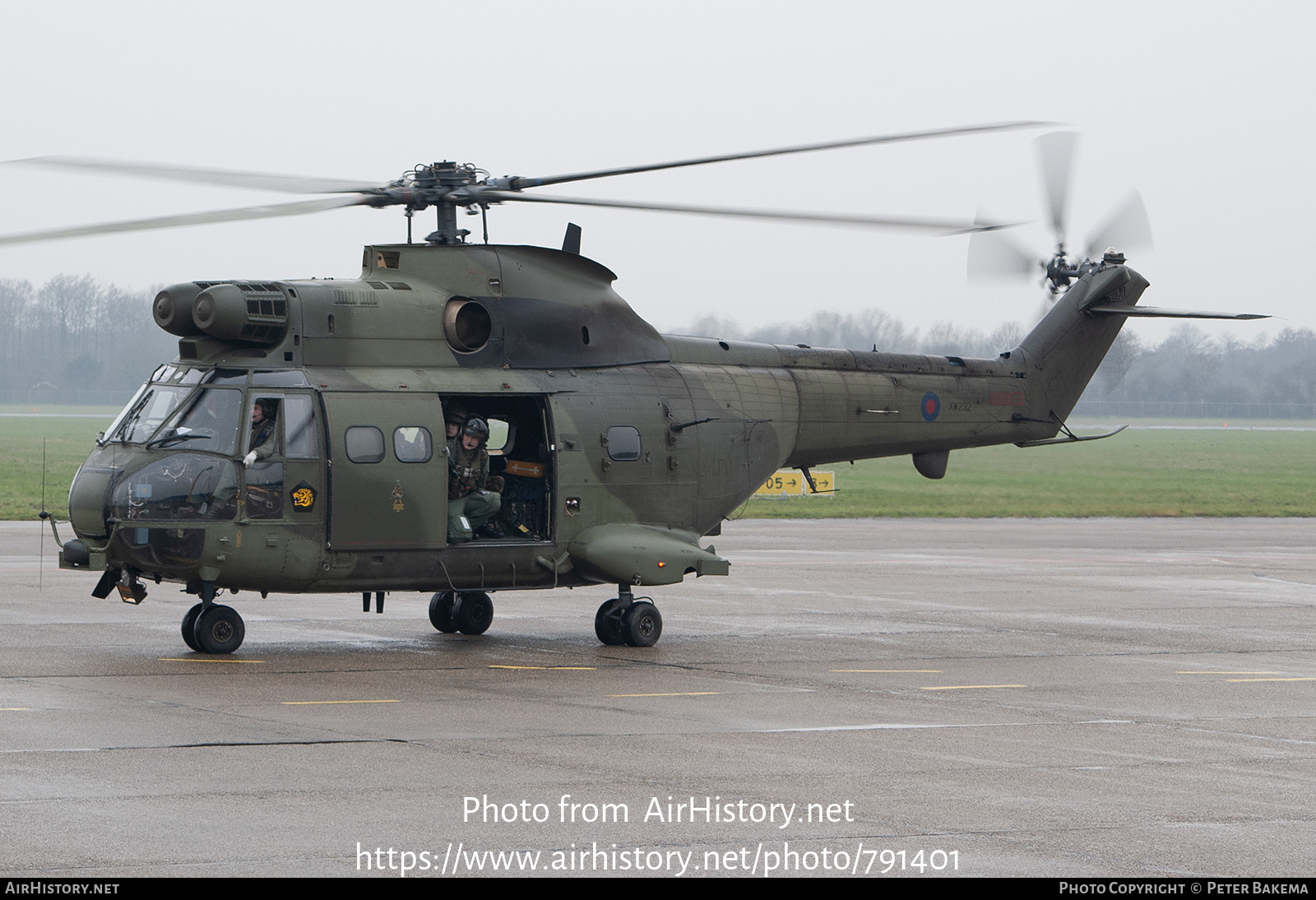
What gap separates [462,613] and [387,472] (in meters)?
2.62

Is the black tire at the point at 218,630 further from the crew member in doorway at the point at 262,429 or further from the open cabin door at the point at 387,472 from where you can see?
the crew member in doorway at the point at 262,429

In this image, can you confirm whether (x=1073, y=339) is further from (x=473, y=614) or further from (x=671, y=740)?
(x=671, y=740)

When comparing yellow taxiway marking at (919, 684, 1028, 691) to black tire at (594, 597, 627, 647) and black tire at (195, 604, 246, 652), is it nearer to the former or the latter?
black tire at (594, 597, 627, 647)

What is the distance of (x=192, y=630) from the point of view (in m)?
14.8

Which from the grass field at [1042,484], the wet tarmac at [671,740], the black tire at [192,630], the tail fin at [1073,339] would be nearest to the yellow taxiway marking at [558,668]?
the wet tarmac at [671,740]

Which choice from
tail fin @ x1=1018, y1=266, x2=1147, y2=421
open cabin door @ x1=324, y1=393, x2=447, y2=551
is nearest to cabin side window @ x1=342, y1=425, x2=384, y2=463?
open cabin door @ x1=324, y1=393, x2=447, y2=551

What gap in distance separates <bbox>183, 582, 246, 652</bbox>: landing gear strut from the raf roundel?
28.1ft

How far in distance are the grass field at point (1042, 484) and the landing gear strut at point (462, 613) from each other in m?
17.6

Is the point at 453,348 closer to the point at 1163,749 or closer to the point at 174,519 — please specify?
the point at 174,519

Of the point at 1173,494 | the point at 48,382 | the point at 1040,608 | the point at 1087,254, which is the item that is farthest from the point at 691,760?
the point at 48,382

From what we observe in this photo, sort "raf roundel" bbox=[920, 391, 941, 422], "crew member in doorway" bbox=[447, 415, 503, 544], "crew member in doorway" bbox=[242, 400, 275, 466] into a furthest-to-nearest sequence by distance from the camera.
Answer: "raf roundel" bbox=[920, 391, 941, 422] → "crew member in doorway" bbox=[447, 415, 503, 544] → "crew member in doorway" bbox=[242, 400, 275, 466]

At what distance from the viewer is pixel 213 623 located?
14.8m

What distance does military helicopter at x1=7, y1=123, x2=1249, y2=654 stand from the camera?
564 inches
